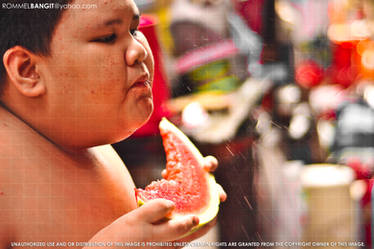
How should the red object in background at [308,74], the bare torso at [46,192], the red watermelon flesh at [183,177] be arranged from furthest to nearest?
1. the red object in background at [308,74]
2. the red watermelon flesh at [183,177]
3. the bare torso at [46,192]

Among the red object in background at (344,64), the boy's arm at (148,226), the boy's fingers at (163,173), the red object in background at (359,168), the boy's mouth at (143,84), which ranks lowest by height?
the red object in background at (359,168)

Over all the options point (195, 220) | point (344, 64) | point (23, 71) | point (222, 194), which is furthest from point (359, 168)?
point (23, 71)

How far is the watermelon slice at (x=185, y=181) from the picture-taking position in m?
0.78

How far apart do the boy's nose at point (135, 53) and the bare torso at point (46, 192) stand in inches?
7.3

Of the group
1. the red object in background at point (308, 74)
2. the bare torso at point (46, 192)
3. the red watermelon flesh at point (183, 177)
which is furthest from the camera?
the red object in background at point (308, 74)

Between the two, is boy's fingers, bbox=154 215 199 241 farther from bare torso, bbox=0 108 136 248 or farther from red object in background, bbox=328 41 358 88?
red object in background, bbox=328 41 358 88

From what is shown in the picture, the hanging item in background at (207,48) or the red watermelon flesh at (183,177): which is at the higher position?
the hanging item in background at (207,48)

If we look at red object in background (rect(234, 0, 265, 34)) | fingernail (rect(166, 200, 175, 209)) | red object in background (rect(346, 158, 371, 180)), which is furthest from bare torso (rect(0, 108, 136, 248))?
red object in background (rect(346, 158, 371, 180))

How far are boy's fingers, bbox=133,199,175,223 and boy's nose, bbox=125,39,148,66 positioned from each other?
0.23 m

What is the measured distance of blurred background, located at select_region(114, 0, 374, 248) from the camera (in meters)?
0.85

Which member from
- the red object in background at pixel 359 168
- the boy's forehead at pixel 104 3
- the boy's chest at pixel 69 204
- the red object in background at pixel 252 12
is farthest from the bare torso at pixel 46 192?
the red object in background at pixel 359 168

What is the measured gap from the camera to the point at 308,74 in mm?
971

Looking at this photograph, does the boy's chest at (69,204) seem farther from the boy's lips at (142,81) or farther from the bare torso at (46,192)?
the boy's lips at (142,81)

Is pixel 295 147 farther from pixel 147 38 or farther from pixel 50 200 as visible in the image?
pixel 50 200
